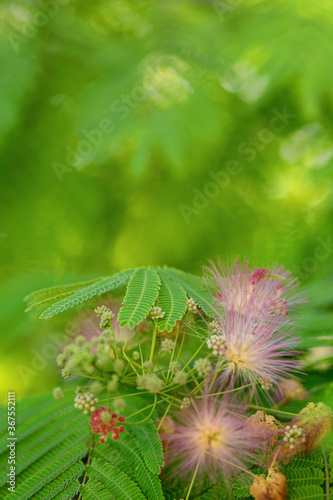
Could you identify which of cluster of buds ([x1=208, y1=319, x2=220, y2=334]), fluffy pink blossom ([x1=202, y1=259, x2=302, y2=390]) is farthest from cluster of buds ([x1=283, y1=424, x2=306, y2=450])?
cluster of buds ([x1=208, y1=319, x2=220, y2=334])

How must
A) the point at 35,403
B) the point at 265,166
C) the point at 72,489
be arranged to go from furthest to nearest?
the point at 265,166, the point at 35,403, the point at 72,489

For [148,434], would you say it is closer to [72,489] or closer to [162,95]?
[72,489]

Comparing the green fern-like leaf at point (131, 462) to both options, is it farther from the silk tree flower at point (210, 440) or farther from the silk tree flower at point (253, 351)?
the silk tree flower at point (253, 351)

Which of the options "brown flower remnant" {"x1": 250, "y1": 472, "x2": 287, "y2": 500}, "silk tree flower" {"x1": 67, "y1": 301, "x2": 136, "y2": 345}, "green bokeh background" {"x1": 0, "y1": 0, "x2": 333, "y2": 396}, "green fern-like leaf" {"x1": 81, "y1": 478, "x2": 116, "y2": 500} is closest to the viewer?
"brown flower remnant" {"x1": 250, "y1": 472, "x2": 287, "y2": 500}

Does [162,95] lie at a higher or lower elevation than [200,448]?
higher

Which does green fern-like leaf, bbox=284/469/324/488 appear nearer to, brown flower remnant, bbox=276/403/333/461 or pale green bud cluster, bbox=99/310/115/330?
brown flower remnant, bbox=276/403/333/461

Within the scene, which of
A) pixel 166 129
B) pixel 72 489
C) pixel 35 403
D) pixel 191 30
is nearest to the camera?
pixel 72 489

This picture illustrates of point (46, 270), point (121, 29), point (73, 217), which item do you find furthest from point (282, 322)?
point (121, 29)

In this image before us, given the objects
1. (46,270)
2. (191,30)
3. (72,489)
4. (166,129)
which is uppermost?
(191,30)
